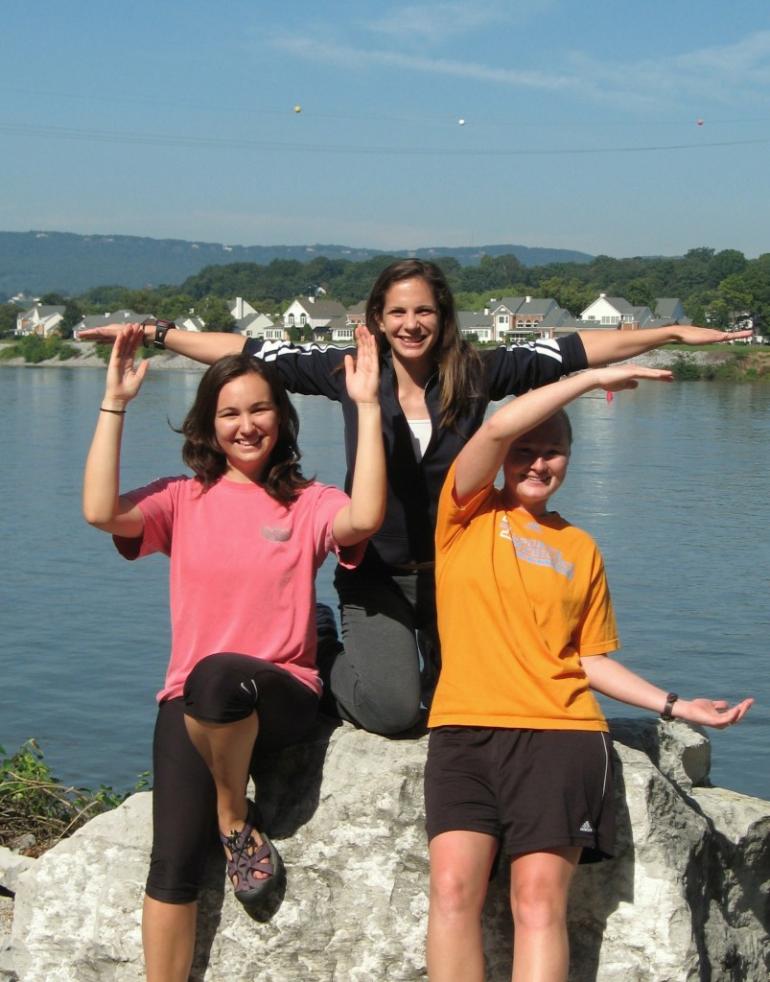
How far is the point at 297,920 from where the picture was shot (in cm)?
390

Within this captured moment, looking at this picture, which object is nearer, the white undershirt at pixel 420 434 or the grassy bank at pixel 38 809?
the white undershirt at pixel 420 434

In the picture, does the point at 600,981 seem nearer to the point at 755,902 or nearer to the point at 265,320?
the point at 755,902

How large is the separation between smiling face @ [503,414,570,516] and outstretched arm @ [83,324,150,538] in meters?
1.05

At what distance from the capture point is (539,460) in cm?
381

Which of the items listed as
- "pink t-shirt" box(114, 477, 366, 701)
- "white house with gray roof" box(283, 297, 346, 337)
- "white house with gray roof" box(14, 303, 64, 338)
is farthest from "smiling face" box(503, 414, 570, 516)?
"white house with gray roof" box(14, 303, 64, 338)

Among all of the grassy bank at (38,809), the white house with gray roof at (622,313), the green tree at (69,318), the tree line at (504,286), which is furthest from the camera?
the green tree at (69,318)

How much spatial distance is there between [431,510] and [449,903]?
1.25 metres

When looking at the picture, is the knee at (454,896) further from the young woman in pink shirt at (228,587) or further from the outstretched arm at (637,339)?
the outstretched arm at (637,339)

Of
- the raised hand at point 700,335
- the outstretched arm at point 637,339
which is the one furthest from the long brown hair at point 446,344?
the raised hand at point 700,335

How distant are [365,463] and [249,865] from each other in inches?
44.4

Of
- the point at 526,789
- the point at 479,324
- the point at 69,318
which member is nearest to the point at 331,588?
the point at 526,789

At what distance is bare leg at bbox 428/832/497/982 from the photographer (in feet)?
11.1

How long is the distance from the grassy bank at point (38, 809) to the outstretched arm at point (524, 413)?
2550mm

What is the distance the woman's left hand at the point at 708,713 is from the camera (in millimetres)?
3578
